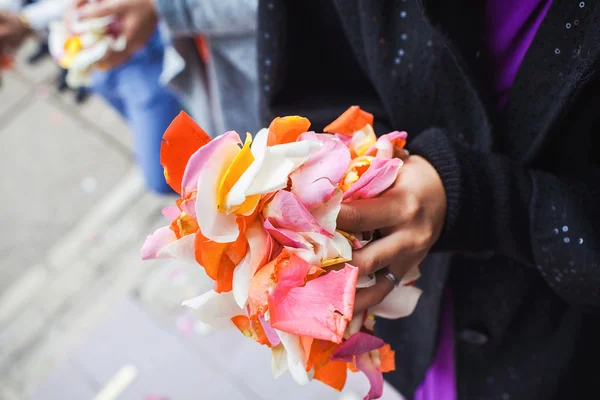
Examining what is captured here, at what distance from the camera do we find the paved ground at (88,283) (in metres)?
1.47

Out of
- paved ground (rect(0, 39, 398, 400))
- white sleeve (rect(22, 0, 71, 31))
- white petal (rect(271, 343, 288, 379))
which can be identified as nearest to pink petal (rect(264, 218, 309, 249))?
white petal (rect(271, 343, 288, 379))

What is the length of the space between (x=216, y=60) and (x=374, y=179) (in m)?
0.71

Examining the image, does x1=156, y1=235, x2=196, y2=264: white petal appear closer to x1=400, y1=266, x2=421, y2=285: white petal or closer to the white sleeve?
x1=400, y1=266, x2=421, y2=285: white petal

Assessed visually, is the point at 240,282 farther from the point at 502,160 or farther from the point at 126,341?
the point at 126,341

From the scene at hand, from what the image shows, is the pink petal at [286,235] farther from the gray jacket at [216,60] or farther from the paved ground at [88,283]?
the paved ground at [88,283]

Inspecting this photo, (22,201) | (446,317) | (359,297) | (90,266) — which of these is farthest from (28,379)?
(359,297)

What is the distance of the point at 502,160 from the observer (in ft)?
1.95

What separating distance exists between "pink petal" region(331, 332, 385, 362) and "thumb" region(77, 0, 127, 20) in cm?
101

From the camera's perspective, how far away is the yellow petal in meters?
0.39

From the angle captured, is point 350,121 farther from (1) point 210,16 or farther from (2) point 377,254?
(1) point 210,16

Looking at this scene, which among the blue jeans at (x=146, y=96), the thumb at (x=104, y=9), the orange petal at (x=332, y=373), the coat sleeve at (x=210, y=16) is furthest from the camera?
the blue jeans at (x=146, y=96)

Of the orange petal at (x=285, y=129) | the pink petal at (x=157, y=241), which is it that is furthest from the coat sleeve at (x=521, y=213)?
the pink petal at (x=157, y=241)

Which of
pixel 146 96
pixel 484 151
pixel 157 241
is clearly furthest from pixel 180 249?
pixel 146 96

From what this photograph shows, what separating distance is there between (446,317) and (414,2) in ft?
1.58
